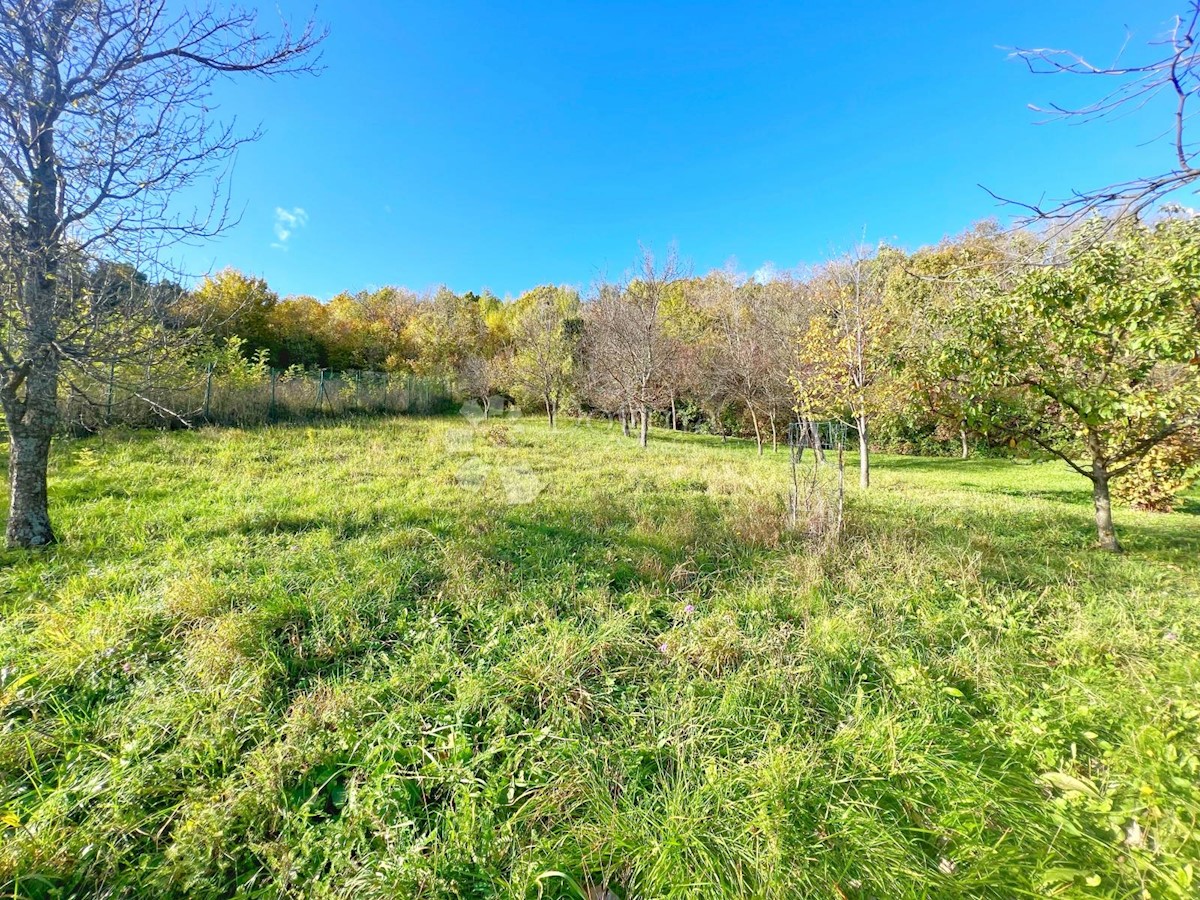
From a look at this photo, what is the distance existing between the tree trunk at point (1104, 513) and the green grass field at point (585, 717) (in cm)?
101

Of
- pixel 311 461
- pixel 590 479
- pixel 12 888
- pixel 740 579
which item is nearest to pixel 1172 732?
pixel 740 579

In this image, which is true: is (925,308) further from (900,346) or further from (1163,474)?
(1163,474)

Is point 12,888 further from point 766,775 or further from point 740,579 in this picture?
point 740,579

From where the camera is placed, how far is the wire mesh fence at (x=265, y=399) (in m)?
8.70

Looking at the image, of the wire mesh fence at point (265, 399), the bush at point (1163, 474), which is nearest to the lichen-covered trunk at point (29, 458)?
the wire mesh fence at point (265, 399)

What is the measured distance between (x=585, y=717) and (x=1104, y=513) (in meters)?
7.16

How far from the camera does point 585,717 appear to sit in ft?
→ 7.04

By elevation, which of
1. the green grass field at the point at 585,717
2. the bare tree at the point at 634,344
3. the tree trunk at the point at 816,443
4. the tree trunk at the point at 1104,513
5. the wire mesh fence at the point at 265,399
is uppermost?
the bare tree at the point at 634,344

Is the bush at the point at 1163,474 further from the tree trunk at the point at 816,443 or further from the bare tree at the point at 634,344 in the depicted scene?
the bare tree at the point at 634,344

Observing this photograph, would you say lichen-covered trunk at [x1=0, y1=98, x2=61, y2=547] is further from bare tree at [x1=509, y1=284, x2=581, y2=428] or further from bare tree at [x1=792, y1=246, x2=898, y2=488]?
bare tree at [x1=509, y1=284, x2=581, y2=428]

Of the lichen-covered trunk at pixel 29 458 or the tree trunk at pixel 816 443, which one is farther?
the tree trunk at pixel 816 443

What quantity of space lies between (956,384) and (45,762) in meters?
7.87

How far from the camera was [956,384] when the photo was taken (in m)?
5.07

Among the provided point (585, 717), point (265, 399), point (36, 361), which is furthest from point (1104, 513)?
point (265, 399)
